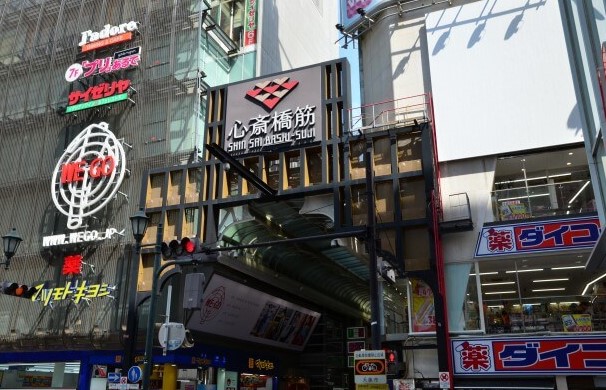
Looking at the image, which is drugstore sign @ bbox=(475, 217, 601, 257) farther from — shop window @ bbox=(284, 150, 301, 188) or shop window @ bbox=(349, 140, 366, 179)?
shop window @ bbox=(284, 150, 301, 188)

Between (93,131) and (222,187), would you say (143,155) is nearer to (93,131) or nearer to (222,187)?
(93,131)

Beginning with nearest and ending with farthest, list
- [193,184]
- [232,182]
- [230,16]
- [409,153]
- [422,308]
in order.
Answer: [422,308], [409,153], [232,182], [193,184], [230,16]

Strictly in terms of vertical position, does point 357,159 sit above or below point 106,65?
below

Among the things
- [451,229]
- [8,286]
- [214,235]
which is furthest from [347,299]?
[8,286]

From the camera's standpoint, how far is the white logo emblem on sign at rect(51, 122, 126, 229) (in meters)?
27.4

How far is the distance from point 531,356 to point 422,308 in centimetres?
399

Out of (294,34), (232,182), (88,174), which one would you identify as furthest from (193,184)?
→ (294,34)

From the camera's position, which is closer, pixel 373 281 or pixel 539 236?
pixel 373 281

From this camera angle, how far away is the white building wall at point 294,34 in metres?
35.1

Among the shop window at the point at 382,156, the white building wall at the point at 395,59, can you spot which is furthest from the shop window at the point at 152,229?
the white building wall at the point at 395,59

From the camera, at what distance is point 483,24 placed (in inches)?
903

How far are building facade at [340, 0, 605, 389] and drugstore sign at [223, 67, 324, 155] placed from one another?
9.07ft

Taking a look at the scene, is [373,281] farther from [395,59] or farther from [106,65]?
[106,65]

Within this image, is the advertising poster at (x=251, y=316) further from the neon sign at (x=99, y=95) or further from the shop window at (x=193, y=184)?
the neon sign at (x=99, y=95)
